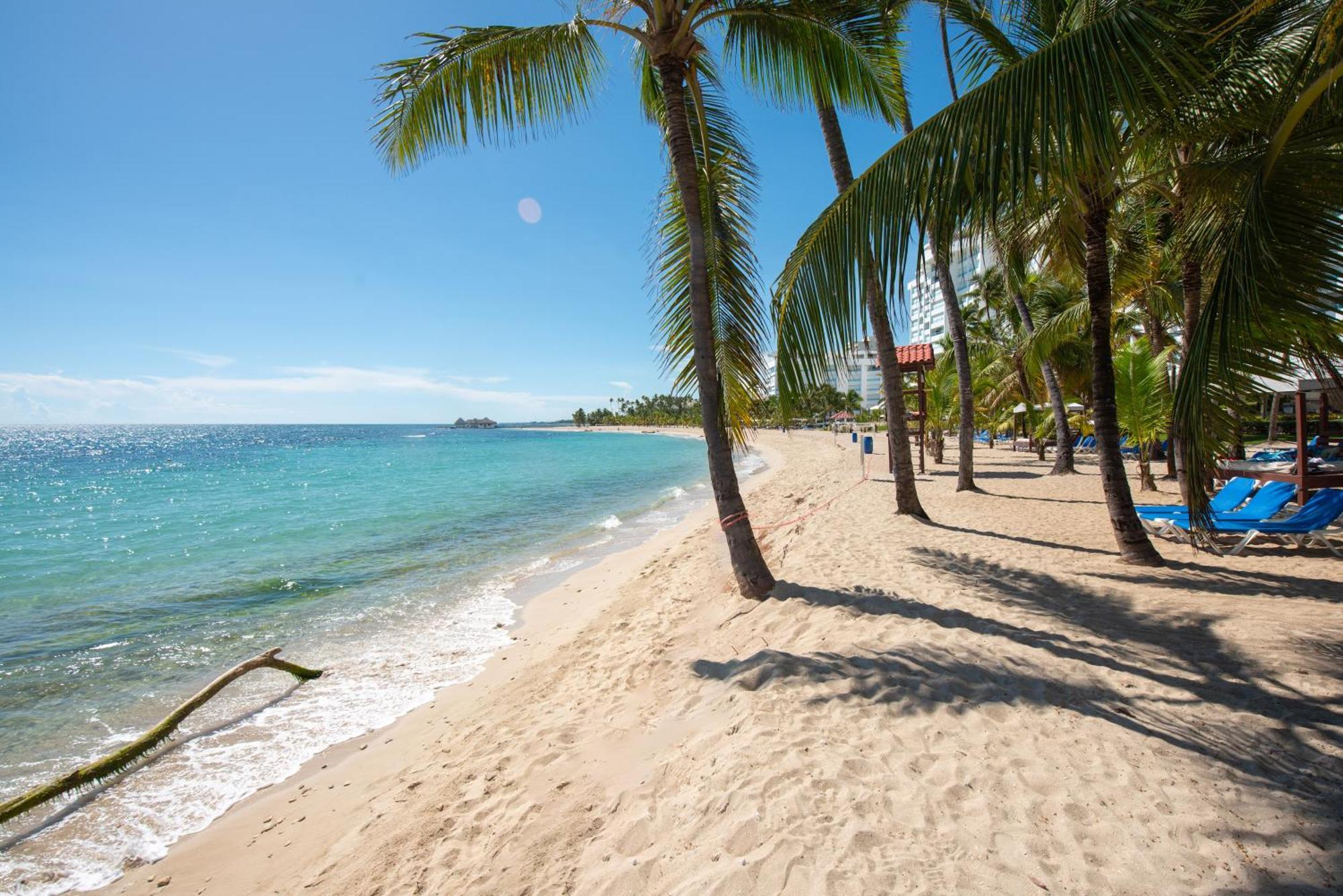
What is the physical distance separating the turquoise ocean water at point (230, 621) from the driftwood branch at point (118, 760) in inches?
5.8

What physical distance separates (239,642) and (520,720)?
544 centimetres

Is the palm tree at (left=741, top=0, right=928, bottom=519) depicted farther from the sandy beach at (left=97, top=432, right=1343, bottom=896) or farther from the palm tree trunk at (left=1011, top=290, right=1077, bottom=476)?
the palm tree trunk at (left=1011, top=290, right=1077, bottom=476)

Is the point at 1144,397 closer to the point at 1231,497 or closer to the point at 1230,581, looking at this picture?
the point at 1231,497

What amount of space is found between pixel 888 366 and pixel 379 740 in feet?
25.3

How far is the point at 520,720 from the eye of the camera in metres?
4.47

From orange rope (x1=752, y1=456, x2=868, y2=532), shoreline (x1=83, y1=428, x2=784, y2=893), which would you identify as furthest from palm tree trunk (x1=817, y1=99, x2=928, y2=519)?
shoreline (x1=83, y1=428, x2=784, y2=893)

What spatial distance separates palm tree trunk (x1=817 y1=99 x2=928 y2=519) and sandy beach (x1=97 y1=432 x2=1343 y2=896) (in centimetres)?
293

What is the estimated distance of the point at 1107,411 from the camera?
5988 millimetres

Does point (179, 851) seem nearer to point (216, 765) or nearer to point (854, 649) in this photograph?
point (216, 765)

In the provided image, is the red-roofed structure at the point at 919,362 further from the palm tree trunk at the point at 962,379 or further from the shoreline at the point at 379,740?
the shoreline at the point at 379,740

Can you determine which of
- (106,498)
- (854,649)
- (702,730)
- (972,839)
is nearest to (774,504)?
(854,649)

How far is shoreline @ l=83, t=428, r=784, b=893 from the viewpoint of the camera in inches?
150

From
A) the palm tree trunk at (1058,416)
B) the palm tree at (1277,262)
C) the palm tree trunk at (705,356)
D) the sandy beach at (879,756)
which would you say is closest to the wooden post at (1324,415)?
the sandy beach at (879,756)

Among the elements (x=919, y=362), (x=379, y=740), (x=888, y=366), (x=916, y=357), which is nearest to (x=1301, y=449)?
(x=888, y=366)
